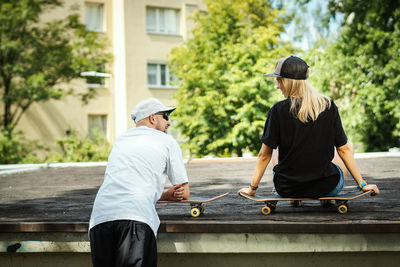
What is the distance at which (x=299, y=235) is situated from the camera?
3.69 metres

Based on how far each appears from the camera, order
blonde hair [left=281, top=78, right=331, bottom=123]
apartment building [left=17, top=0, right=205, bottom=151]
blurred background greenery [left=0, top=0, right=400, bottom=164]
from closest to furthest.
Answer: blonde hair [left=281, top=78, right=331, bottom=123]
blurred background greenery [left=0, top=0, right=400, bottom=164]
apartment building [left=17, top=0, right=205, bottom=151]

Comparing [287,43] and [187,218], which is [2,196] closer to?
[187,218]

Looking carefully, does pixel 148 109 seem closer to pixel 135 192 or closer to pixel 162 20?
pixel 135 192

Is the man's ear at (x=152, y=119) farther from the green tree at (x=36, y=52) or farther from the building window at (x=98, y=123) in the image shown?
the building window at (x=98, y=123)

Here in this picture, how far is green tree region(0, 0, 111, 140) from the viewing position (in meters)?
21.2

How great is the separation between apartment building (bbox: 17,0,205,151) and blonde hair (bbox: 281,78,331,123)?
2398 centimetres

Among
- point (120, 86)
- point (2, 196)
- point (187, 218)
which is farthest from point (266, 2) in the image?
point (187, 218)

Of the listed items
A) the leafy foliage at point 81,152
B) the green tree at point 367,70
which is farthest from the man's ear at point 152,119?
the leafy foliage at point 81,152

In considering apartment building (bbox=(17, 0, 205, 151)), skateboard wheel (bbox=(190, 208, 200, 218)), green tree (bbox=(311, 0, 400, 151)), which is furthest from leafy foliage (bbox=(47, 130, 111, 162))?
skateboard wheel (bbox=(190, 208, 200, 218))

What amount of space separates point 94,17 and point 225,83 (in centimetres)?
1191

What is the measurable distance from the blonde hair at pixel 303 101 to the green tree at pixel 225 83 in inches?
629

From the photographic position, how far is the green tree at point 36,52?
69.5 ft

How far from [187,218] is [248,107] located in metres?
16.4

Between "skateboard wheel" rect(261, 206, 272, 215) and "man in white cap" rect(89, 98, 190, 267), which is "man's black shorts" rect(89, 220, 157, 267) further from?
"skateboard wheel" rect(261, 206, 272, 215)
